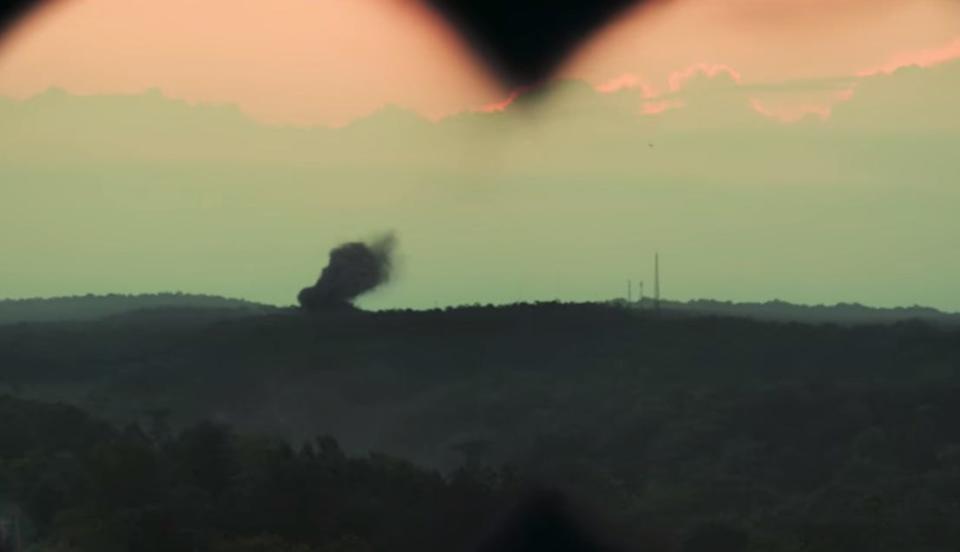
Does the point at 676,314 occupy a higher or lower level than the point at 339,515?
higher

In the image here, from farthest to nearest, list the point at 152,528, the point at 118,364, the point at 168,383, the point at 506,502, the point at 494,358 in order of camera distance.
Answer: the point at 494,358 → the point at 118,364 → the point at 168,383 → the point at 506,502 → the point at 152,528

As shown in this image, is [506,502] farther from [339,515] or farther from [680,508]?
[680,508]

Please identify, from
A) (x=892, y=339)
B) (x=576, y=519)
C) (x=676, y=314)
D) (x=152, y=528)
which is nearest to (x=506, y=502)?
(x=576, y=519)

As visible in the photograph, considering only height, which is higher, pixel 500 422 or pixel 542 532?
pixel 500 422

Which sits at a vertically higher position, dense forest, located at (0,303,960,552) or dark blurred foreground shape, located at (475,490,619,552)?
dense forest, located at (0,303,960,552)

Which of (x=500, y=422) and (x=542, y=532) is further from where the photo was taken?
(x=500, y=422)

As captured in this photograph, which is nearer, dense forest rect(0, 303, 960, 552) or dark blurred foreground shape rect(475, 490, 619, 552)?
dark blurred foreground shape rect(475, 490, 619, 552)

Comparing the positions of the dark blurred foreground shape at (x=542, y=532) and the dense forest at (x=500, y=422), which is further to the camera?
the dense forest at (x=500, y=422)

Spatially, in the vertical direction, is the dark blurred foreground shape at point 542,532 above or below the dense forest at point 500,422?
below
